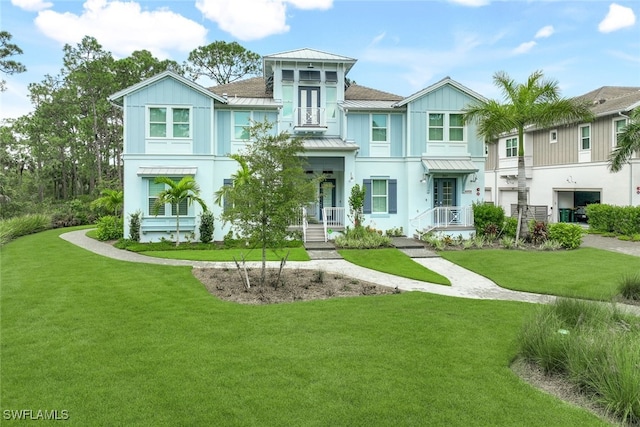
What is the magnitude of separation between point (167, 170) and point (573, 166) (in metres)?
24.2

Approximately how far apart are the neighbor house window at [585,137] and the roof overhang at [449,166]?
1001 cm

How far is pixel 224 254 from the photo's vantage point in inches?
599

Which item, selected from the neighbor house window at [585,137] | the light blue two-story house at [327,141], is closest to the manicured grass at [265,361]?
the light blue two-story house at [327,141]

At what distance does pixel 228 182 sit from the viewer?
19031mm

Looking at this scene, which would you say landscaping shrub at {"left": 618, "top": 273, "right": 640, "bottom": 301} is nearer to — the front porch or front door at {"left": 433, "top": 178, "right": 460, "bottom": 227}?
the front porch

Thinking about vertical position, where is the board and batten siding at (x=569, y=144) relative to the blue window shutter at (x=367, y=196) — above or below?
above

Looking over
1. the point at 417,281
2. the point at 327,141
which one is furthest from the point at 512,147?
the point at 417,281

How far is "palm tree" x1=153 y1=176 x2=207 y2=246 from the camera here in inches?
642

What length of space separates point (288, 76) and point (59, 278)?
1447 centimetres

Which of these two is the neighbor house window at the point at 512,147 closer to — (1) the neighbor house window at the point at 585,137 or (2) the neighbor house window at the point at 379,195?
(1) the neighbor house window at the point at 585,137

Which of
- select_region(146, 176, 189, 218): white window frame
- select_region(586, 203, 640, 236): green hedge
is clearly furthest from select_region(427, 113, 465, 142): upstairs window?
select_region(146, 176, 189, 218): white window frame

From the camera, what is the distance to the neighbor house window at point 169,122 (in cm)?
1823

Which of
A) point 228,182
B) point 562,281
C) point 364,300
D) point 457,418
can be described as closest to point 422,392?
point 457,418

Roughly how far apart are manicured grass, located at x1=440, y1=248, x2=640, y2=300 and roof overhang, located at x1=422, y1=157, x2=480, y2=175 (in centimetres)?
437
